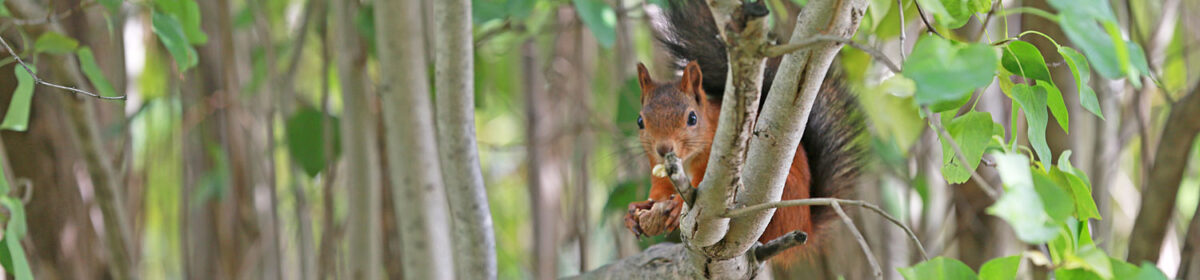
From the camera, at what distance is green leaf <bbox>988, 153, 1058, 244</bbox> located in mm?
448

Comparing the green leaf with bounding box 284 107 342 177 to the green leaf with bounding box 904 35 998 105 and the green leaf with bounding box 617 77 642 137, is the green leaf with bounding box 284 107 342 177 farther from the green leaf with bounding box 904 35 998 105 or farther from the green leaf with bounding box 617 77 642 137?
the green leaf with bounding box 904 35 998 105

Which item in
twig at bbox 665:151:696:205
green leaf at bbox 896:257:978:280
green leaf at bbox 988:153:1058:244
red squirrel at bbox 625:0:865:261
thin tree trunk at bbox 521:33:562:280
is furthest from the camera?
thin tree trunk at bbox 521:33:562:280

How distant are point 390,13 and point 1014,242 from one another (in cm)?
130

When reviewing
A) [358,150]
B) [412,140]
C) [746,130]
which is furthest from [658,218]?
[358,150]

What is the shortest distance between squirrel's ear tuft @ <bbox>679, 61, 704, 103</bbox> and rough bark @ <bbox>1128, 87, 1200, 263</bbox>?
660 mm

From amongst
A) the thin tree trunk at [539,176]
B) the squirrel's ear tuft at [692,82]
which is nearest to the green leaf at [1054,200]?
the squirrel's ear tuft at [692,82]

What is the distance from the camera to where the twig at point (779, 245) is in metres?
0.76

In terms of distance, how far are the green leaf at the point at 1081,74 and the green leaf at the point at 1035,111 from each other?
24mm

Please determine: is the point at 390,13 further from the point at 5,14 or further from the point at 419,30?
the point at 5,14

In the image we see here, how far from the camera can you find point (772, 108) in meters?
0.69

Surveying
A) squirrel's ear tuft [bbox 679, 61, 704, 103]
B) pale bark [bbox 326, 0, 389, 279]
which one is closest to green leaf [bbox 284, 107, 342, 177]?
pale bark [bbox 326, 0, 389, 279]

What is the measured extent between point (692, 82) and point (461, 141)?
1.17ft

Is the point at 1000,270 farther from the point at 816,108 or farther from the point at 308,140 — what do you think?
the point at 308,140

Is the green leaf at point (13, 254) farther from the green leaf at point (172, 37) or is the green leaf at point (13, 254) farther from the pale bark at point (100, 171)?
the pale bark at point (100, 171)
